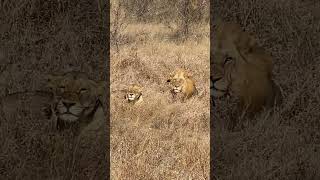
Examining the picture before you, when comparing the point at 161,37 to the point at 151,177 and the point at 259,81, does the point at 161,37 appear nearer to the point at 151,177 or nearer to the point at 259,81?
the point at 259,81

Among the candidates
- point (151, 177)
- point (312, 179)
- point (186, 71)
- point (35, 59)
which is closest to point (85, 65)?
point (35, 59)

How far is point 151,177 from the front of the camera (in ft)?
13.0

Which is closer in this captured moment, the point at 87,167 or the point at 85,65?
the point at 87,167

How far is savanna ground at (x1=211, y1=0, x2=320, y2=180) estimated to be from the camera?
4.05m

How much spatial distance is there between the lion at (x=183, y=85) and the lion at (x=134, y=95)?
32cm

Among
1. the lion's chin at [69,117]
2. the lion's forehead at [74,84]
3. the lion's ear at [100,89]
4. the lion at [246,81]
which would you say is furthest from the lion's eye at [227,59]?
the lion's chin at [69,117]

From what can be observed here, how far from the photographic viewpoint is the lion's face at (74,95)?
4422 millimetres

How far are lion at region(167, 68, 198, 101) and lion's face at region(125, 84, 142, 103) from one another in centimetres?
33

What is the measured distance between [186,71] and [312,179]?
7.18 ft

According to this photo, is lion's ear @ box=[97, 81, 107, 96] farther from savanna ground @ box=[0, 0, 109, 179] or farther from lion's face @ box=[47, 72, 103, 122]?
savanna ground @ box=[0, 0, 109, 179]

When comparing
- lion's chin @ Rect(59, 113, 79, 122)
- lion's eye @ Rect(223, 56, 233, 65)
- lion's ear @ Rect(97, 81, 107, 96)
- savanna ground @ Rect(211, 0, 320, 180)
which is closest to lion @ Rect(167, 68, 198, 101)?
lion's eye @ Rect(223, 56, 233, 65)

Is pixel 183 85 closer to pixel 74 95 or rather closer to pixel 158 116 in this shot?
pixel 158 116

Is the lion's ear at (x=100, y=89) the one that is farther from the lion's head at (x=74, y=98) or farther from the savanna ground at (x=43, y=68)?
the savanna ground at (x=43, y=68)

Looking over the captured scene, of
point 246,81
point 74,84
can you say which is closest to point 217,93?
point 246,81
